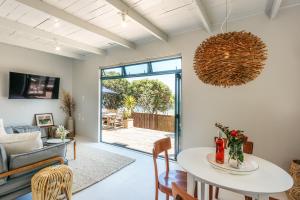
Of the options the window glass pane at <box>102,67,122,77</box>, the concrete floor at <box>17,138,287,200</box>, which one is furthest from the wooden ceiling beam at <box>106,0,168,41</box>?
the concrete floor at <box>17,138,287,200</box>

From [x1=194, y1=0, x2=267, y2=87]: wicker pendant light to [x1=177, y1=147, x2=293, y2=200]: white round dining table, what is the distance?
0.81 m

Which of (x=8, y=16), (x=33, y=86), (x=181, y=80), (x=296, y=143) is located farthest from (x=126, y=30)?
(x=296, y=143)

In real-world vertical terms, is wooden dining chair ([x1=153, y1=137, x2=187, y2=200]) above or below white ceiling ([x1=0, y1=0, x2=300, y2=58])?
below

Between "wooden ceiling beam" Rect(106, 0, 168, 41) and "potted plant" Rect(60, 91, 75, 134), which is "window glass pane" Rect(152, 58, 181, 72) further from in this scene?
"potted plant" Rect(60, 91, 75, 134)

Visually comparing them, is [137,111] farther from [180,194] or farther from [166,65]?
[180,194]

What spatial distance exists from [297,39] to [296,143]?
63.1 inches

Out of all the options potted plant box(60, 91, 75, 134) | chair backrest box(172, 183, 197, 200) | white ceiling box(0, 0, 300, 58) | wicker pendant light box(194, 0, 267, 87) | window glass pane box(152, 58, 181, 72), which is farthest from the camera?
potted plant box(60, 91, 75, 134)

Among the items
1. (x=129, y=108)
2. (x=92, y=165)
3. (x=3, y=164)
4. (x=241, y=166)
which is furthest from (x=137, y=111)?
(x=241, y=166)

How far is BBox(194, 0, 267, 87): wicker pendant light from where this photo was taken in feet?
4.20

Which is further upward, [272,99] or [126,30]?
[126,30]

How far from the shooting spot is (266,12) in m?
2.70

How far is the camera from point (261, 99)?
2.75 metres

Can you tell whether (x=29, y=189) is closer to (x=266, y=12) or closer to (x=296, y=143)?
(x=296, y=143)

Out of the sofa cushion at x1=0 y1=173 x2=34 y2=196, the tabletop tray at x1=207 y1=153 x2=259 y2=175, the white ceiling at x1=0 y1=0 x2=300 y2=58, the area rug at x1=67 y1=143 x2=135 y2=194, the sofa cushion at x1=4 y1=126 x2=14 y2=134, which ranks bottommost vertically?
the area rug at x1=67 y1=143 x2=135 y2=194
